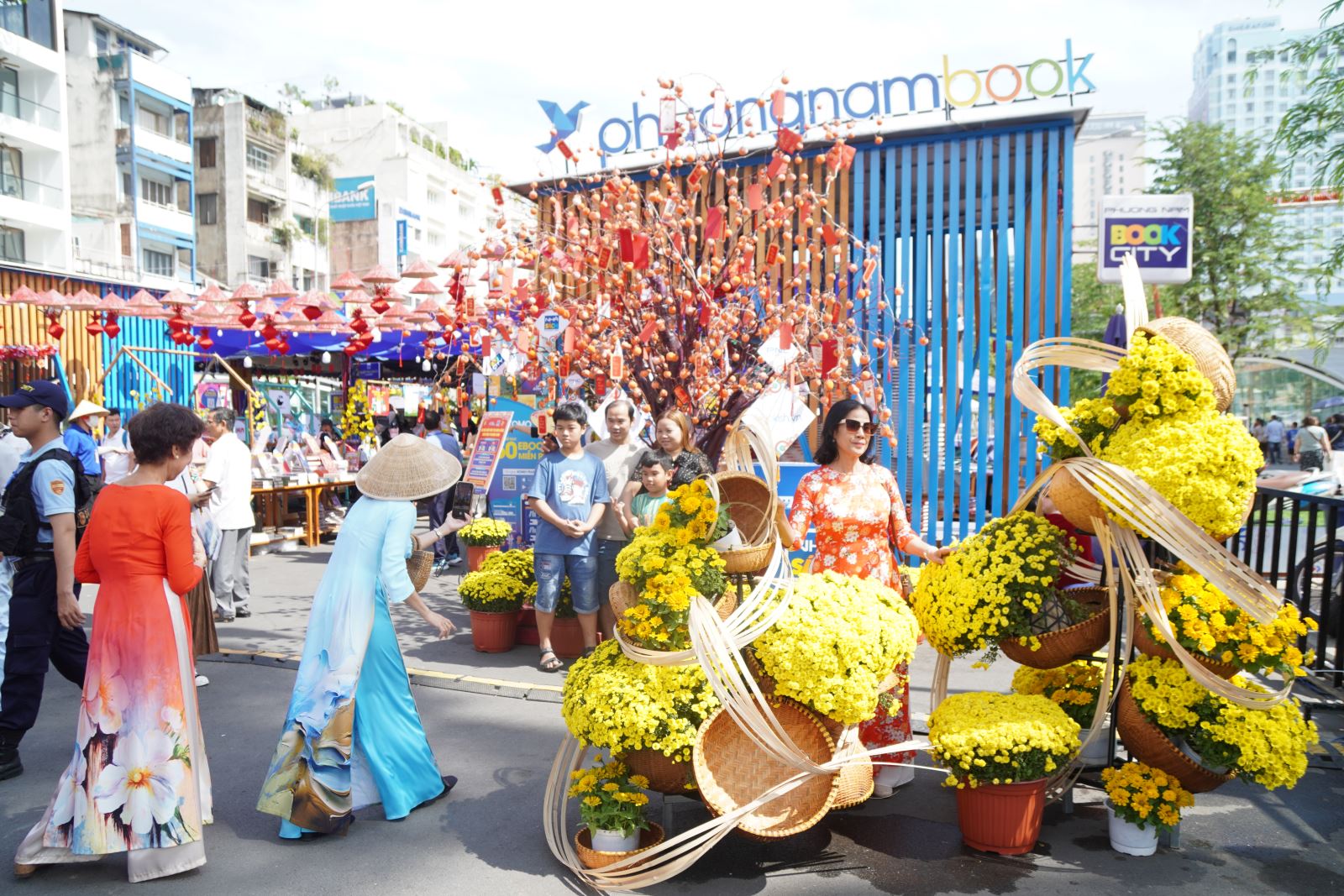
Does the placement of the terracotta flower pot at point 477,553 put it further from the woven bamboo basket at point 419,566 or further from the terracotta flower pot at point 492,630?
the woven bamboo basket at point 419,566

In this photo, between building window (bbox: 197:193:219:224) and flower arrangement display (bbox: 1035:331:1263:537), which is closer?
A: flower arrangement display (bbox: 1035:331:1263:537)

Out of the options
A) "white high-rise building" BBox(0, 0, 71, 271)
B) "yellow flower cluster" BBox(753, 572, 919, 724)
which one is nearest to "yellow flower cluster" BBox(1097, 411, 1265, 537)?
"yellow flower cluster" BBox(753, 572, 919, 724)

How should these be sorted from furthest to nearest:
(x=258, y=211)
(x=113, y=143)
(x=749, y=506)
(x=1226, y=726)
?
(x=258, y=211), (x=113, y=143), (x=749, y=506), (x=1226, y=726)

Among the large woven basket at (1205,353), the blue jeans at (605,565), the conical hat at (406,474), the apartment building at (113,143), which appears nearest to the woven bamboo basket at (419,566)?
the conical hat at (406,474)

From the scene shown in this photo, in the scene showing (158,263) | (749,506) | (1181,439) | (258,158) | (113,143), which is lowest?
(749,506)

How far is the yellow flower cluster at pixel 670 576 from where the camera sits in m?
3.42

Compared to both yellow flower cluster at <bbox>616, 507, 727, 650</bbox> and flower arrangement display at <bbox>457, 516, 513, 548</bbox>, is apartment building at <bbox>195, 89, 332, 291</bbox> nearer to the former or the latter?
flower arrangement display at <bbox>457, 516, 513, 548</bbox>

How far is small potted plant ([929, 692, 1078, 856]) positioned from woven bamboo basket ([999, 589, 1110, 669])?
6.4 inches

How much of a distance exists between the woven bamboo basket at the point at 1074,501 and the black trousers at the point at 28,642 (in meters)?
4.38

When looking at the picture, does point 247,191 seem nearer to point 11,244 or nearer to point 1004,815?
point 11,244

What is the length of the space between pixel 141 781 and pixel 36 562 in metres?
1.60

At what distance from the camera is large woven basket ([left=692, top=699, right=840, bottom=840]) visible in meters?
3.34

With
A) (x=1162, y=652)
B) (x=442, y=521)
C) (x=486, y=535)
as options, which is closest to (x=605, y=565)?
(x=486, y=535)

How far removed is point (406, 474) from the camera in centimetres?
395
